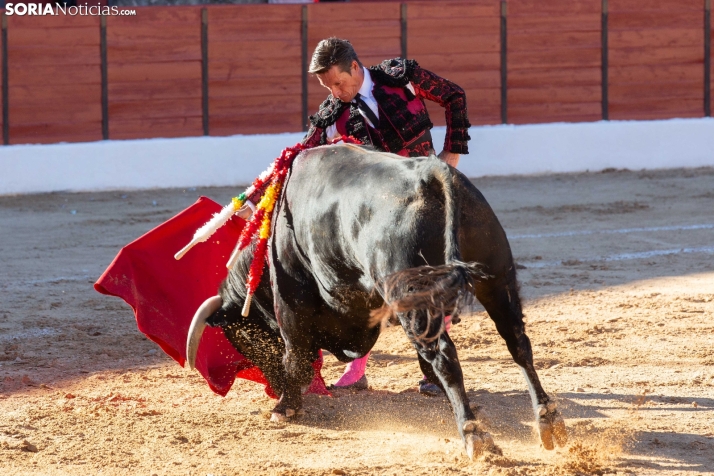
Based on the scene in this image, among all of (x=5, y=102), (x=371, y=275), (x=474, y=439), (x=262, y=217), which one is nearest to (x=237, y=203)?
(x=262, y=217)

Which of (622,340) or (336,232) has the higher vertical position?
(336,232)

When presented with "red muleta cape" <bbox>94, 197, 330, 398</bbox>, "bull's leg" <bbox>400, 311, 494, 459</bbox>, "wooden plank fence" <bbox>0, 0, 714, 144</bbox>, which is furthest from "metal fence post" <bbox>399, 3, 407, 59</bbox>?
"bull's leg" <bbox>400, 311, 494, 459</bbox>

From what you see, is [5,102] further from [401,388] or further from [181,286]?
[401,388]

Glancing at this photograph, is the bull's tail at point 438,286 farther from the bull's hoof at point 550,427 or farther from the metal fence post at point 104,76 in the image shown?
the metal fence post at point 104,76

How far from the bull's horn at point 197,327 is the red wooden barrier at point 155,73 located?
4935 millimetres

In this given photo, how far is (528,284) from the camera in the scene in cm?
477

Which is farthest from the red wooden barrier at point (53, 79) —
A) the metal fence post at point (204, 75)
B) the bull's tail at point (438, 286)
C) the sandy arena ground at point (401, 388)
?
the bull's tail at point (438, 286)

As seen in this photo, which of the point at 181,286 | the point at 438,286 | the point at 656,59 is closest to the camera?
the point at 438,286

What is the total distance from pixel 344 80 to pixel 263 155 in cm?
499

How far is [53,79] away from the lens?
7648mm

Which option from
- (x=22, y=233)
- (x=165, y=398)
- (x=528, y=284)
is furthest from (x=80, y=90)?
(x=165, y=398)

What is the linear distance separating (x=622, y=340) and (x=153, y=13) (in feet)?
17.3

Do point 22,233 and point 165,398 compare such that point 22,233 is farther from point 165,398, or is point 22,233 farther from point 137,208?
point 165,398

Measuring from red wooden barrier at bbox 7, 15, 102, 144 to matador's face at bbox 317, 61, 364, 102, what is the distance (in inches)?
199
